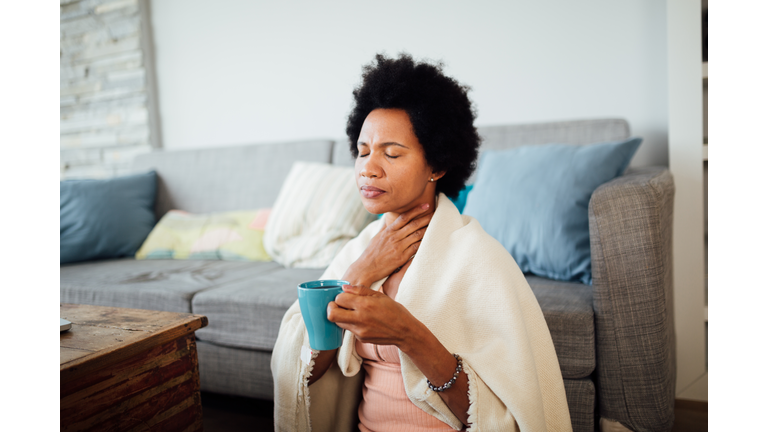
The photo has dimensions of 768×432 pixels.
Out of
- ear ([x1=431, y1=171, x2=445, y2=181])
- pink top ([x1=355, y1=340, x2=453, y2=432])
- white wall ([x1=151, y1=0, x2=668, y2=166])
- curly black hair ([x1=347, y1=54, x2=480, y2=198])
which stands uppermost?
white wall ([x1=151, y1=0, x2=668, y2=166])

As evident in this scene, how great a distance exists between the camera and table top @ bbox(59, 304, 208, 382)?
80 cm

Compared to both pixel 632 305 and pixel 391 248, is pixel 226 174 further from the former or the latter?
pixel 632 305

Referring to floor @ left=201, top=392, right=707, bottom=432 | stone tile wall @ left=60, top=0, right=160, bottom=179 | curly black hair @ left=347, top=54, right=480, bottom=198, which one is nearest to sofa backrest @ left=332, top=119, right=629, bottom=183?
curly black hair @ left=347, top=54, right=480, bottom=198

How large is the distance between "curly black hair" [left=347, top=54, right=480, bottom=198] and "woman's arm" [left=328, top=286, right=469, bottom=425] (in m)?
0.37

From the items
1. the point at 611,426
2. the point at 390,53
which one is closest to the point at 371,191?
the point at 611,426

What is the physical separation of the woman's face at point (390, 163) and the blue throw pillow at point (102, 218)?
6.35ft

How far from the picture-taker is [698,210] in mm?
1635

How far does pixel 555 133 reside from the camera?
6.02 ft

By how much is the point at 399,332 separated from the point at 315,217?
134cm

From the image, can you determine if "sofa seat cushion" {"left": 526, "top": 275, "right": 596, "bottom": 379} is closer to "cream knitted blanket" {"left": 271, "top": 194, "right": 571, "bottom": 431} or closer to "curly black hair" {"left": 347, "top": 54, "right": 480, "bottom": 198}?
"cream knitted blanket" {"left": 271, "top": 194, "right": 571, "bottom": 431}
